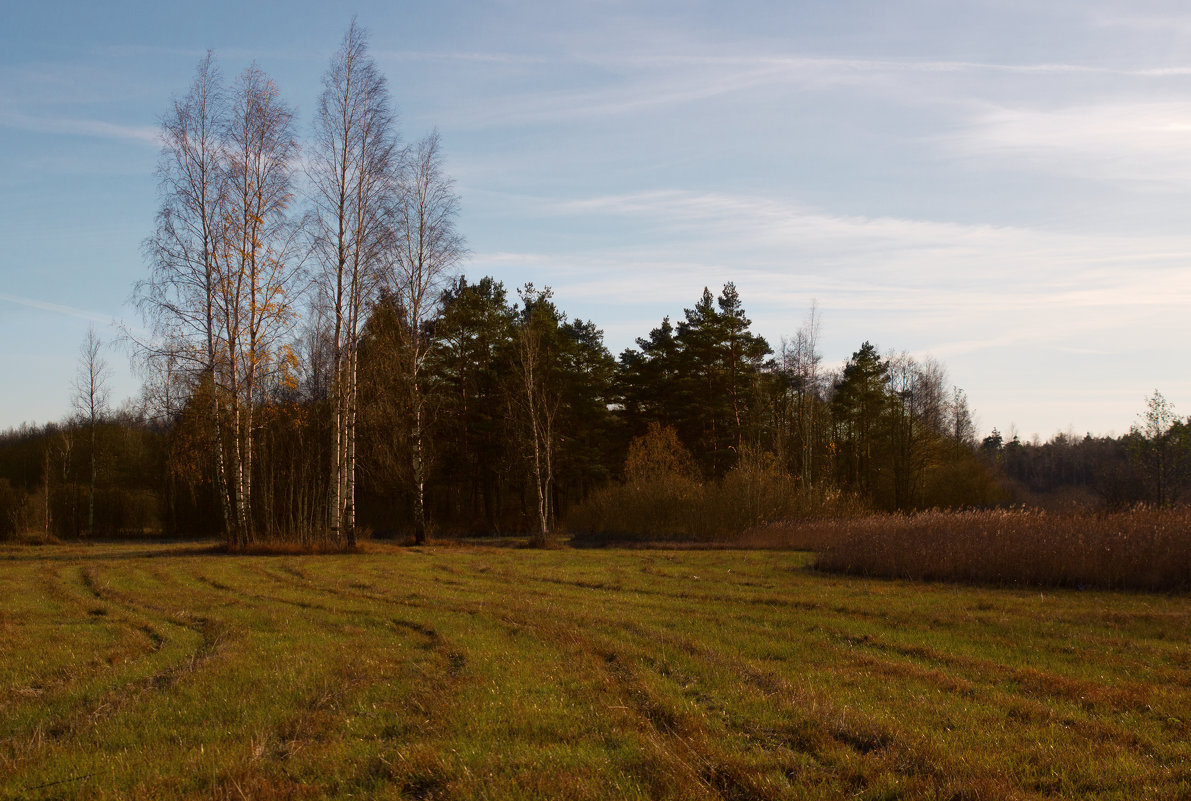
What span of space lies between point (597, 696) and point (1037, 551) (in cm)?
1224

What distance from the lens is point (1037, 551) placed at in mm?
15180

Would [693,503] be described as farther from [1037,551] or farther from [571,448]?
[1037,551]

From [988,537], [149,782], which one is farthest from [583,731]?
[988,537]

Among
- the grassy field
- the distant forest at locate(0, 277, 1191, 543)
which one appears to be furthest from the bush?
the grassy field

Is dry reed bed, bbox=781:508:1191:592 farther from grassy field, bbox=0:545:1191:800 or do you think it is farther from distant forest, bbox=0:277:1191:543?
distant forest, bbox=0:277:1191:543

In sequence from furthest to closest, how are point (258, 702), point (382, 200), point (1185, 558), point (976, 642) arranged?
point (382, 200) → point (1185, 558) → point (976, 642) → point (258, 702)

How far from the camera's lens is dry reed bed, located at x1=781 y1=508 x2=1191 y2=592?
1419 centimetres

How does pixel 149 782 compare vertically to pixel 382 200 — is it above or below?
below

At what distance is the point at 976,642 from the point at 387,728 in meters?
7.20

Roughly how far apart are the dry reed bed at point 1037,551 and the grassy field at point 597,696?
1.26 metres

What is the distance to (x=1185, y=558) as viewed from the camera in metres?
13.9

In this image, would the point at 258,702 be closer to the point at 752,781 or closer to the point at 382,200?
the point at 752,781

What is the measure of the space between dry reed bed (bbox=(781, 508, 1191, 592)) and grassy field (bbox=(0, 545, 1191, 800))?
1.26m

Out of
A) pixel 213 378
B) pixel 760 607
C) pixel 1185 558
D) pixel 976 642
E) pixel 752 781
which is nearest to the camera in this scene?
pixel 752 781
